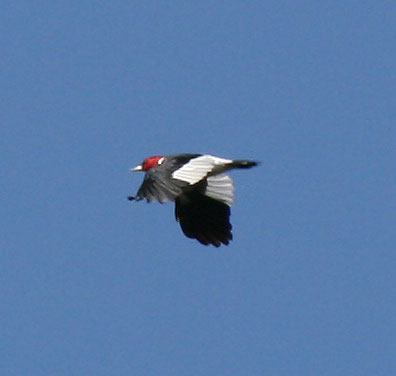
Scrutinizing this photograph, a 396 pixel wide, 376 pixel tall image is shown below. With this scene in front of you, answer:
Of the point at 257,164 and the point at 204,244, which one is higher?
the point at 257,164

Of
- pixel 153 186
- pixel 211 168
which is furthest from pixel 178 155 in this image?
pixel 153 186

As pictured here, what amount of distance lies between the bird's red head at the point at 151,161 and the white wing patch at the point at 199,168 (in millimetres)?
732

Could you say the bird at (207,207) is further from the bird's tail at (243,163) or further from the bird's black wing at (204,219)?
the bird's tail at (243,163)

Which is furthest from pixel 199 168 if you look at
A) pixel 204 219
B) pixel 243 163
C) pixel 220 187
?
pixel 204 219

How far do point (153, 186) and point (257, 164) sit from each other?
114 inches

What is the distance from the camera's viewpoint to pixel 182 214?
21.9m

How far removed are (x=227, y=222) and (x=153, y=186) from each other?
→ 3.45 meters

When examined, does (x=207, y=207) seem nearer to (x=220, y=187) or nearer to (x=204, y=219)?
(x=204, y=219)

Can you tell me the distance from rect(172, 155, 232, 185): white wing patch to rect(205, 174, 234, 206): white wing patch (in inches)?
15.5

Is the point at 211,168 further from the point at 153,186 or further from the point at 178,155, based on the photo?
the point at 153,186

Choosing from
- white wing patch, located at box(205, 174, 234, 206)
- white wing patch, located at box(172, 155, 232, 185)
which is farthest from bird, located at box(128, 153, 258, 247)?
white wing patch, located at box(172, 155, 232, 185)

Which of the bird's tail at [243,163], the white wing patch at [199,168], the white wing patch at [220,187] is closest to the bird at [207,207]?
the white wing patch at [220,187]

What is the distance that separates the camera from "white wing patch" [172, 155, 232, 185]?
63.7ft

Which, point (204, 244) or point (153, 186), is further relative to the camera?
point (204, 244)
